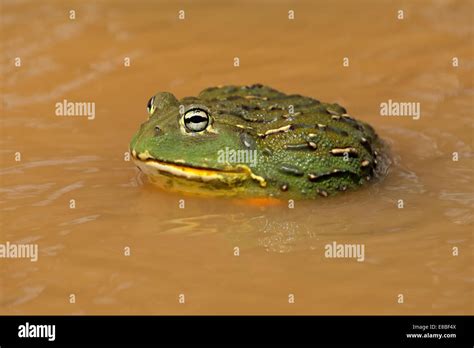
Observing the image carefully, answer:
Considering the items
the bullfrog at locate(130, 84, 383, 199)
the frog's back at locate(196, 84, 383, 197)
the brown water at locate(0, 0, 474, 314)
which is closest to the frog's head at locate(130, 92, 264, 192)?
the bullfrog at locate(130, 84, 383, 199)

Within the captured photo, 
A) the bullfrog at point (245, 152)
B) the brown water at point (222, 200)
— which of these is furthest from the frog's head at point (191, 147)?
the brown water at point (222, 200)

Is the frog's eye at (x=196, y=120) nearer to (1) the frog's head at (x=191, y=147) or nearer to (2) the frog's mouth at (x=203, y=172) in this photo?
(1) the frog's head at (x=191, y=147)

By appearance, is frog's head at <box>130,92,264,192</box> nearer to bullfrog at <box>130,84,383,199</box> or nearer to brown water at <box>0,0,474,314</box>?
bullfrog at <box>130,84,383,199</box>

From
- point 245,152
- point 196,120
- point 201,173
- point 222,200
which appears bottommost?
point 222,200

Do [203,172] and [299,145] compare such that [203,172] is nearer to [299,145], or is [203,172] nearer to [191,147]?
[191,147]

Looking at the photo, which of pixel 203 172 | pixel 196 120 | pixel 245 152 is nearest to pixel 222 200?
pixel 203 172

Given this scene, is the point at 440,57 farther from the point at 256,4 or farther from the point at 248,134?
the point at 248,134

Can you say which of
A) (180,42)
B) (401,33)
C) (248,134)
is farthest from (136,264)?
(401,33)

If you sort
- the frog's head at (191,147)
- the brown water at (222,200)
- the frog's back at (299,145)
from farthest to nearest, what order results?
the frog's back at (299,145)
the frog's head at (191,147)
the brown water at (222,200)

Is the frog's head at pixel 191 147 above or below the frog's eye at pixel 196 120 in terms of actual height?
below
